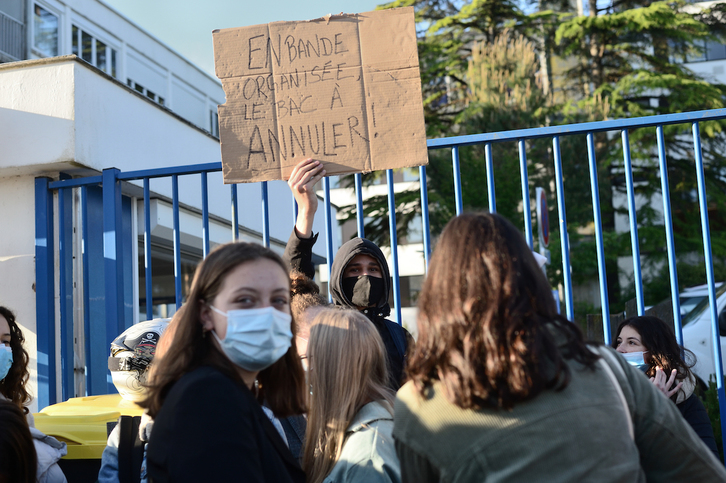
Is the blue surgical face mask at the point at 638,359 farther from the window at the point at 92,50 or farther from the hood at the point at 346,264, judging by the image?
the window at the point at 92,50

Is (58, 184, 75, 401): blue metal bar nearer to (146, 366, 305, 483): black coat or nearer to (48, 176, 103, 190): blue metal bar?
(48, 176, 103, 190): blue metal bar

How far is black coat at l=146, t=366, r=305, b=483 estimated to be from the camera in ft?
5.13

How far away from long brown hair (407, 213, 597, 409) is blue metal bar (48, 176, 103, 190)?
9.99 ft

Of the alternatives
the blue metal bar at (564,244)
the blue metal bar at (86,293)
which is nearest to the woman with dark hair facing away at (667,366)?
the blue metal bar at (564,244)

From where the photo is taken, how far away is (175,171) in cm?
388

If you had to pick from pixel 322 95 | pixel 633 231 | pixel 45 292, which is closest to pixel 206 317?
pixel 322 95

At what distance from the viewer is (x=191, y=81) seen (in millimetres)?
21188

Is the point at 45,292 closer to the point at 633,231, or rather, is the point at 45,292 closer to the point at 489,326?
the point at 633,231

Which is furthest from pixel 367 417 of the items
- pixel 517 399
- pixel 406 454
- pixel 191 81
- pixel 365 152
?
pixel 191 81

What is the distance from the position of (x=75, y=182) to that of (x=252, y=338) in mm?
2853

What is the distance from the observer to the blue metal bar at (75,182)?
4.13 meters

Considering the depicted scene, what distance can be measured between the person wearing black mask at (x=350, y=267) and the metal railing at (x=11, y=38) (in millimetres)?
16723

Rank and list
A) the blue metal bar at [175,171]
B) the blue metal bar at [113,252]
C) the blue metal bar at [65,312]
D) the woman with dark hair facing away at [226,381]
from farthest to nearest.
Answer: the blue metal bar at [65,312]
the blue metal bar at [113,252]
the blue metal bar at [175,171]
the woman with dark hair facing away at [226,381]

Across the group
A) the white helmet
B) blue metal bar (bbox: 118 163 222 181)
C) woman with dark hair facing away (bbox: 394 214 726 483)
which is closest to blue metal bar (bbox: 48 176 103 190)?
blue metal bar (bbox: 118 163 222 181)
